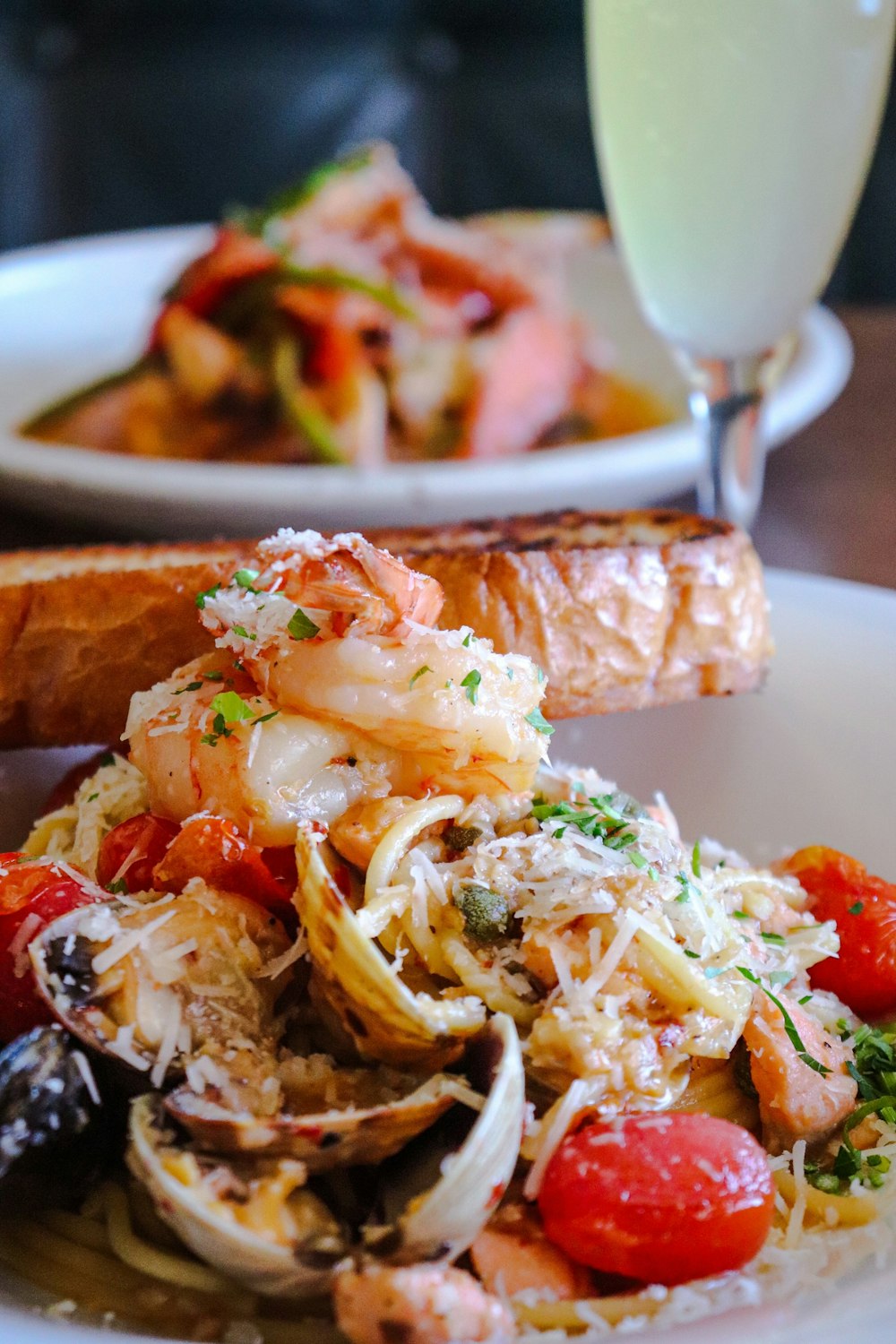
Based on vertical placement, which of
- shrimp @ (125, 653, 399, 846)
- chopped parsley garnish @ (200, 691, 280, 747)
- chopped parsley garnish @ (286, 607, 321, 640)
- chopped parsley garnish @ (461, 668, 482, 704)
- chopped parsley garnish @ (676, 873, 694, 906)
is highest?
chopped parsley garnish @ (286, 607, 321, 640)

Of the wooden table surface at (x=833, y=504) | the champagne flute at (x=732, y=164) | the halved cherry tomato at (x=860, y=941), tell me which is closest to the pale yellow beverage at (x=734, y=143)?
the champagne flute at (x=732, y=164)

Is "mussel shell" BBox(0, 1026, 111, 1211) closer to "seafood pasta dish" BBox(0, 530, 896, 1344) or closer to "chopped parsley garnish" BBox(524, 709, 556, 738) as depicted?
"seafood pasta dish" BBox(0, 530, 896, 1344)

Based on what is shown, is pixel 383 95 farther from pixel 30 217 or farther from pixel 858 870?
pixel 858 870

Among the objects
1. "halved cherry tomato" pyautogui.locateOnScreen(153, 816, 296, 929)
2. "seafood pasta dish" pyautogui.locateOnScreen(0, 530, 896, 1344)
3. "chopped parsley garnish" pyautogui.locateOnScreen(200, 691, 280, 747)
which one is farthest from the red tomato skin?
"chopped parsley garnish" pyautogui.locateOnScreen(200, 691, 280, 747)

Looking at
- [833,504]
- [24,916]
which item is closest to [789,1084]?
[24,916]

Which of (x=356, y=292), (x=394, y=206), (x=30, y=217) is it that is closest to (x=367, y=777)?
(x=356, y=292)

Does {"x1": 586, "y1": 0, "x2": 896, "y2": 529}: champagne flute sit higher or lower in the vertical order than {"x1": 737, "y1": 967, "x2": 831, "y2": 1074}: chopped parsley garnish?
higher
